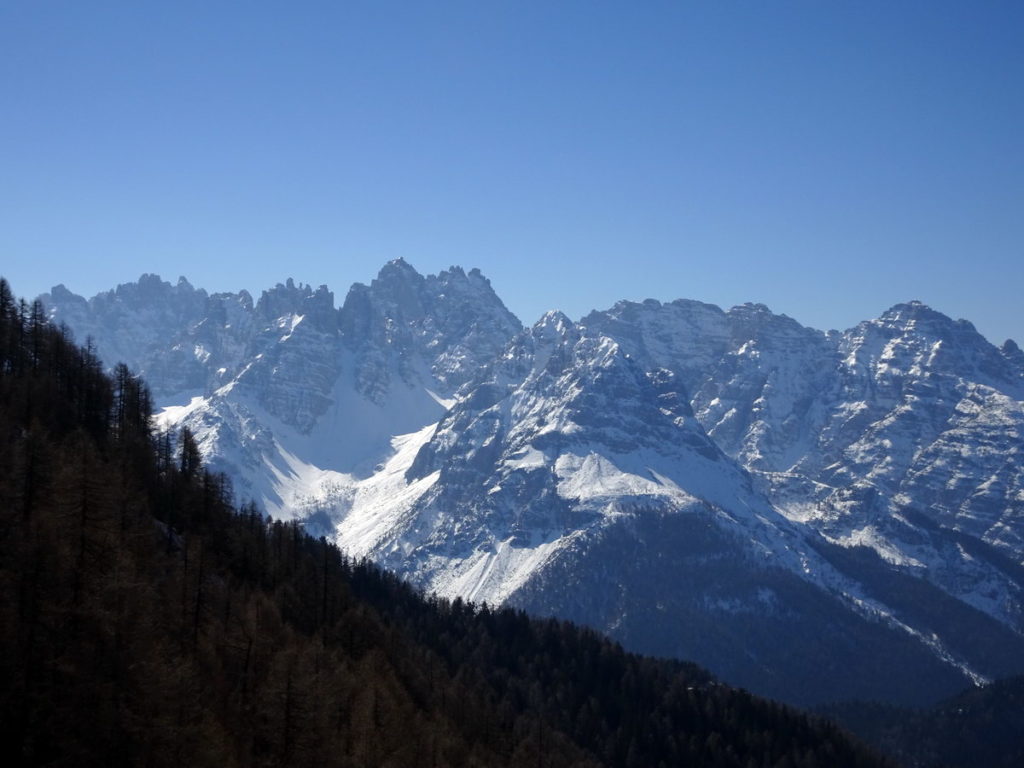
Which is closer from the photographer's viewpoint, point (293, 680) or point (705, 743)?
point (293, 680)

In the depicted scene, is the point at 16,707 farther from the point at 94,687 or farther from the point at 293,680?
the point at 293,680

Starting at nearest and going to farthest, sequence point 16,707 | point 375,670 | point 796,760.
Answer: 1. point 16,707
2. point 375,670
3. point 796,760

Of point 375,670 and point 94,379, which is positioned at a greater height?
point 94,379

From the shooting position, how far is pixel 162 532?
102562 mm

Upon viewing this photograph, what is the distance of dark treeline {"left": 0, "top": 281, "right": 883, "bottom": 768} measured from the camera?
6469 cm

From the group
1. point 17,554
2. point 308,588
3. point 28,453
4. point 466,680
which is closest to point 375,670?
point 308,588

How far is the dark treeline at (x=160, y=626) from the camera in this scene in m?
64.7

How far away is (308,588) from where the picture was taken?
4879 inches

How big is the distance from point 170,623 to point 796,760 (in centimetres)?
14481

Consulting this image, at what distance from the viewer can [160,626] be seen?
255 ft

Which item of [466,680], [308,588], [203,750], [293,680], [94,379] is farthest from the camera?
[466,680]

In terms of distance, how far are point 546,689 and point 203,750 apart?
137 m

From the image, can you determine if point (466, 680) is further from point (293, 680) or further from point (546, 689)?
point (293, 680)

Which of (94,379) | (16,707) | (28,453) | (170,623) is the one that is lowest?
(16,707)
